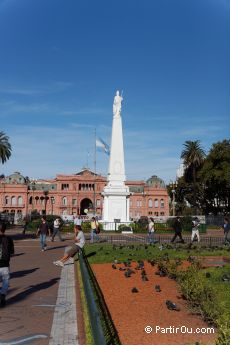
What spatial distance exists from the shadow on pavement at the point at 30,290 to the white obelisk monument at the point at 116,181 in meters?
31.4

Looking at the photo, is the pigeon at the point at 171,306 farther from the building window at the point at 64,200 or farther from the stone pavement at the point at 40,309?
the building window at the point at 64,200

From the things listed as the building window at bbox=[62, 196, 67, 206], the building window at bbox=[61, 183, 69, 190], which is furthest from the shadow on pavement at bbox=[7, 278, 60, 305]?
the building window at bbox=[61, 183, 69, 190]

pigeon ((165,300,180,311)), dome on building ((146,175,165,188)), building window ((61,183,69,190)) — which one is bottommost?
pigeon ((165,300,180,311))

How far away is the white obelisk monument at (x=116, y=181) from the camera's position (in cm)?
4407

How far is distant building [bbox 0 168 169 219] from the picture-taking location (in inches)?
4660

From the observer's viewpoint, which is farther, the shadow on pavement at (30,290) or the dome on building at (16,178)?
the dome on building at (16,178)

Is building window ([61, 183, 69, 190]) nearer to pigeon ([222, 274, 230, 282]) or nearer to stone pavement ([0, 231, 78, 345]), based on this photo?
stone pavement ([0, 231, 78, 345])

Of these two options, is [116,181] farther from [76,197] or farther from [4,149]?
[76,197]

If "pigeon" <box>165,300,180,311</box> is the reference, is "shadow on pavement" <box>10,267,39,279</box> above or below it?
below

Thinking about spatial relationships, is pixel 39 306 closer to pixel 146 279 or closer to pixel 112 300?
pixel 112 300

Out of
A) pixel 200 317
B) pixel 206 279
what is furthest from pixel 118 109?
pixel 200 317

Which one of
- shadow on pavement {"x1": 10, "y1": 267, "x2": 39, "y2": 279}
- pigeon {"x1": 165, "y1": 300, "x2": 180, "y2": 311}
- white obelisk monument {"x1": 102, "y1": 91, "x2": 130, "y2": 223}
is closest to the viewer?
pigeon {"x1": 165, "y1": 300, "x2": 180, "y2": 311}

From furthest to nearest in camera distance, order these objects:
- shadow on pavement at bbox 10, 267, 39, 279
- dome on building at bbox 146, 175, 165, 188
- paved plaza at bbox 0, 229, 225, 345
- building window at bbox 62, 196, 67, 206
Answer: dome on building at bbox 146, 175, 165, 188, building window at bbox 62, 196, 67, 206, shadow on pavement at bbox 10, 267, 39, 279, paved plaza at bbox 0, 229, 225, 345

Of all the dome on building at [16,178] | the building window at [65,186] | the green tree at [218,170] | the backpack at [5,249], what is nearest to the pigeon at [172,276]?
the backpack at [5,249]
